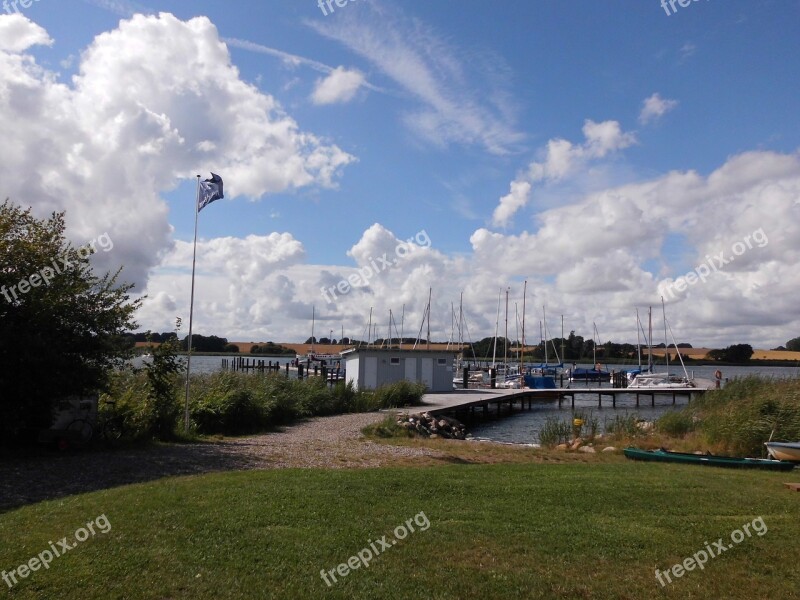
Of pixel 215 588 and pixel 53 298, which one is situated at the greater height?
pixel 53 298

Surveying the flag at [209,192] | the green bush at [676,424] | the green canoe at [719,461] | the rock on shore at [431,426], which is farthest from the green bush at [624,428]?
the flag at [209,192]

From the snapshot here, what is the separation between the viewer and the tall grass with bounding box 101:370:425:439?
16031 mm

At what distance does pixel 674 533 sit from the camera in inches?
288

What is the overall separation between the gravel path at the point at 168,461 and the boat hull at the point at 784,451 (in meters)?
7.34

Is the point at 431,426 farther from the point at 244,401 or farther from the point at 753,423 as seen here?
the point at 753,423

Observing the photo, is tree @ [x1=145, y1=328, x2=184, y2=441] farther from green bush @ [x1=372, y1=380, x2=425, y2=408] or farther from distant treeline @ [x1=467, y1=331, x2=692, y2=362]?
distant treeline @ [x1=467, y1=331, x2=692, y2=362]

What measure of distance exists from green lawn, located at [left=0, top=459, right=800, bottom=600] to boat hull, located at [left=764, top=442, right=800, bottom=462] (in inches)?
191

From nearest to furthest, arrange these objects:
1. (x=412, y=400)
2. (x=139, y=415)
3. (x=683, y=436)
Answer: (x=139, y=415) < (x=683, y=436) < (x=412, y=400)

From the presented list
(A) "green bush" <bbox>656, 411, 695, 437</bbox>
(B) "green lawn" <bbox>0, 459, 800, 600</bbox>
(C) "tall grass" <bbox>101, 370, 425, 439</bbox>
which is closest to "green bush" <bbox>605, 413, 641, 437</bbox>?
(A) "green bush" <bbox>656, 411, 695, 437</bbox>

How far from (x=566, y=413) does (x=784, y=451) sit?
2882 cm

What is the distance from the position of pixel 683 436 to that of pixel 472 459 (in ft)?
27.6

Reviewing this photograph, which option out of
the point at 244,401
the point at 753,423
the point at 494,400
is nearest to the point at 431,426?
the point at 244,401

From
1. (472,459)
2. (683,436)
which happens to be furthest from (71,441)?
(683,436)

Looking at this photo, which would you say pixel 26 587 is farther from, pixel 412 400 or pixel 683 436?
pixel 412 400
